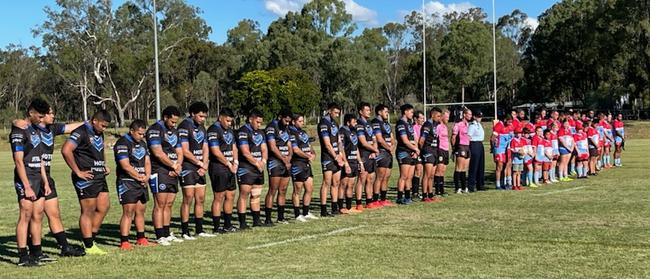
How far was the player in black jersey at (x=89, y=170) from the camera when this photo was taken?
32.0ft

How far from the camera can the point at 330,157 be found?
13227 millimetres

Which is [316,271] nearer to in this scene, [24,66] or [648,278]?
[648,278]

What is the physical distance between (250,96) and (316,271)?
2725 inches

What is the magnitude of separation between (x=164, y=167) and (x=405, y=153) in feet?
19.3

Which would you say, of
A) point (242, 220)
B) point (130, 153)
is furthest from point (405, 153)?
point (130, 153)

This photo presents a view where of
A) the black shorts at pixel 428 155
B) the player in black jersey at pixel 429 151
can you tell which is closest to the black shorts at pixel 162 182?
the player in black jersey at pixel 429 151

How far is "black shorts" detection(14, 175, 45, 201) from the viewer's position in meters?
8.98

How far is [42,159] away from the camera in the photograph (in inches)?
363

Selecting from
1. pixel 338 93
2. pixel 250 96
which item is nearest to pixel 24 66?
pixel 250 96

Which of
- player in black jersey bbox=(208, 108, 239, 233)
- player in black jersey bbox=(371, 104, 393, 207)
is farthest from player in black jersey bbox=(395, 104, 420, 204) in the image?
player in black jersey bbox=(208, 108, 239, 233)

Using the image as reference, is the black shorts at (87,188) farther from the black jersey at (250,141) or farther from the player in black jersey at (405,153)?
the player in black jersey at (405,153)

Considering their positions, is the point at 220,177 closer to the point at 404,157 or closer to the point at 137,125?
the point at 137,125

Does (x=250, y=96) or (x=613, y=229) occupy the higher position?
(x=250, y=96)

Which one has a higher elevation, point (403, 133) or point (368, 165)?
point (403, 133)
